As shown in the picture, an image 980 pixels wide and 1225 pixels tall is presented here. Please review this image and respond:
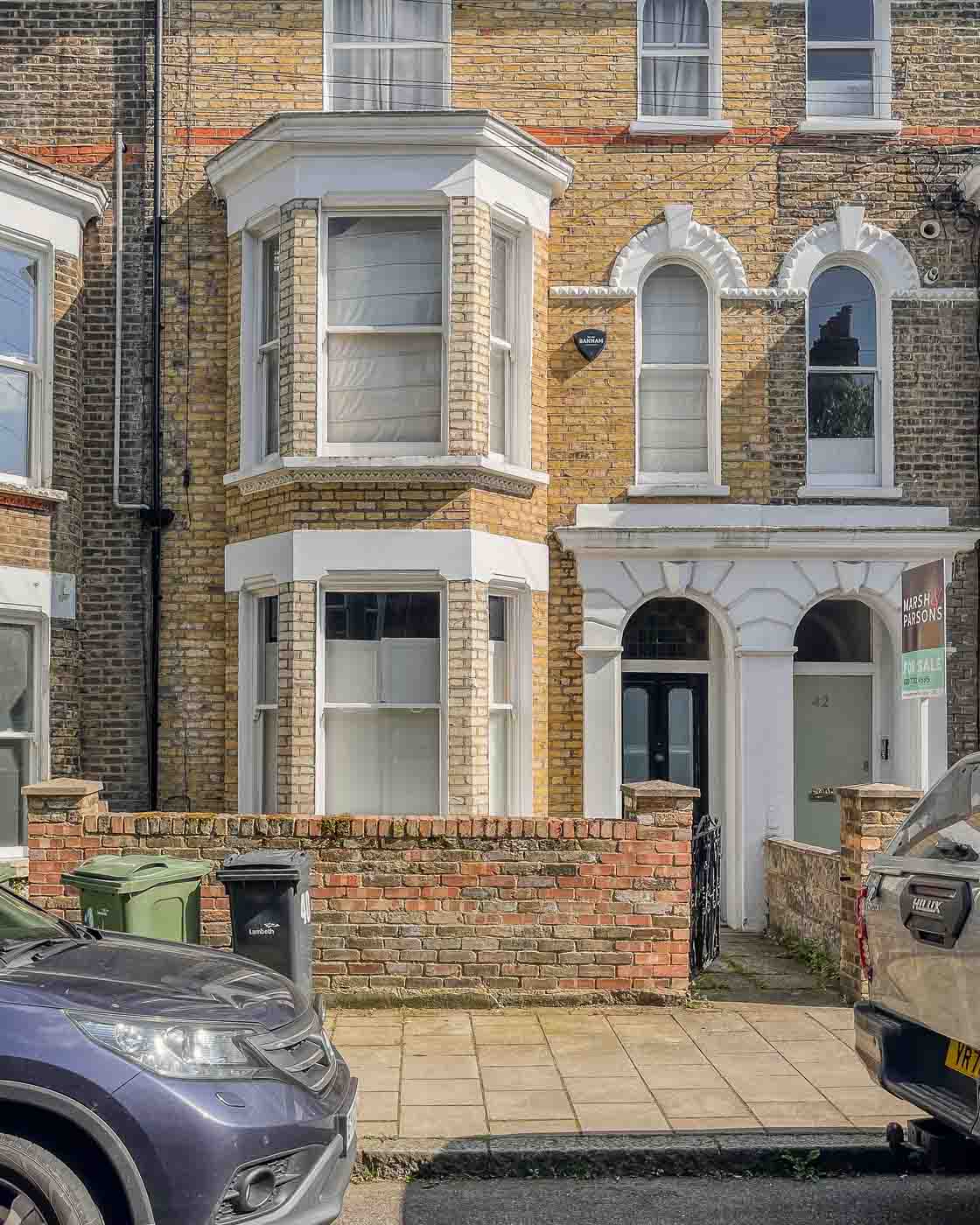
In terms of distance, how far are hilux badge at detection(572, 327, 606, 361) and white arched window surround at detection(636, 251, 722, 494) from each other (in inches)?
15.4

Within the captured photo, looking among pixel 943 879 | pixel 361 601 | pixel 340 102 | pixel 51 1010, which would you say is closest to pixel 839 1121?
pixel 943 879

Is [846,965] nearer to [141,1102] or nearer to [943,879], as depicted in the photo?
[943,879]

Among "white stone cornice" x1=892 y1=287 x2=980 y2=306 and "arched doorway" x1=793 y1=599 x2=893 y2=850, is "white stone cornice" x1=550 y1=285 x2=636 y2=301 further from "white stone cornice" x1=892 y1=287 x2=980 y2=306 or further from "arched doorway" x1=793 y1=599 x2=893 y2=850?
"arched doorway" x1=793 y1=599 x2=893 y2=850

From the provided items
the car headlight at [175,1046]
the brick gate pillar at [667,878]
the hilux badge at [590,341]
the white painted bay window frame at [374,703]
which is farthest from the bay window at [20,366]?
the car headlight at [175,1046]

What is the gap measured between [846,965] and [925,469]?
16.3ft

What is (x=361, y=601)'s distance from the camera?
11.1 meters

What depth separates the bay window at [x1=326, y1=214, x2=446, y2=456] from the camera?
436 inches

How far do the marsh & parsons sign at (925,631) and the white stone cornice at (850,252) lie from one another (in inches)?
163

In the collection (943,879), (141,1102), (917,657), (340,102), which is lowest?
(141,1102)

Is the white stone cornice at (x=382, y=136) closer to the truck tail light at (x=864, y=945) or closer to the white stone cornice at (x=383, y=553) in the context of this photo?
the white stone cornice at (x=383, y=553)

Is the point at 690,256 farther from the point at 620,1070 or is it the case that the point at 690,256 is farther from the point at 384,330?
the point at 620,1070

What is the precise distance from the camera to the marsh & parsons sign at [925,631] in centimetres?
825

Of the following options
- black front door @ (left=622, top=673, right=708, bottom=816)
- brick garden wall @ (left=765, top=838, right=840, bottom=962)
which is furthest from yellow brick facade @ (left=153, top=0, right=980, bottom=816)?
brick garden wall @ (left=765, top=838, right=840, bottom=962)

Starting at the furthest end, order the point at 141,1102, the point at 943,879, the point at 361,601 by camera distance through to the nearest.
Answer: the point at 361,601 < the point at 943,879 < the point at 141,1102
